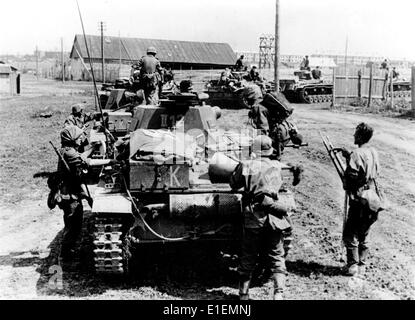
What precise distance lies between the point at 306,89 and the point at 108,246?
78.4 ft

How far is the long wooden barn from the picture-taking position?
56.8 metres

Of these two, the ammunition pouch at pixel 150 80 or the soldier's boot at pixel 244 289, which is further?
the ammunition pouch at pixel 150 80

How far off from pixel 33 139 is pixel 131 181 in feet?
43.6

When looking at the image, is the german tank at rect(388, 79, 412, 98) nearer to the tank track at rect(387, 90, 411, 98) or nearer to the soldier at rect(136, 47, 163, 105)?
the tank track at rect(387, 90, 411, 98)

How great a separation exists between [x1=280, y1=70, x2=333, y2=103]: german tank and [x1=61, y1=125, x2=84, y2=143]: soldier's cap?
871 inches

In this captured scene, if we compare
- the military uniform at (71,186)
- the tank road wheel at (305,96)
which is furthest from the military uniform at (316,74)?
the military uniform at (71,186)

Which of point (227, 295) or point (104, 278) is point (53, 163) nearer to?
point (104, 278)

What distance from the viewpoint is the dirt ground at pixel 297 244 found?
22.1ft

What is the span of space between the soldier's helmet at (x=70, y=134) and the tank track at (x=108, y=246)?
1671 mm

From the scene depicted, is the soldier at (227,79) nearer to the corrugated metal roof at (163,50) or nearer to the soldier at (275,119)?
the soldier at (275,119)

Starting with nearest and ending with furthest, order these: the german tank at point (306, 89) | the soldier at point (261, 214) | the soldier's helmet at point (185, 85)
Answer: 1. the soldier at point (261, 214)
2. the soldier's helmet at point (185, 85)
3. the german tank at point (306, 89)

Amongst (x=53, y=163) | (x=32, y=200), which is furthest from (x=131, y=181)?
(x=53, y=163)

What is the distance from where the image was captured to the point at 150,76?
39.0ft
